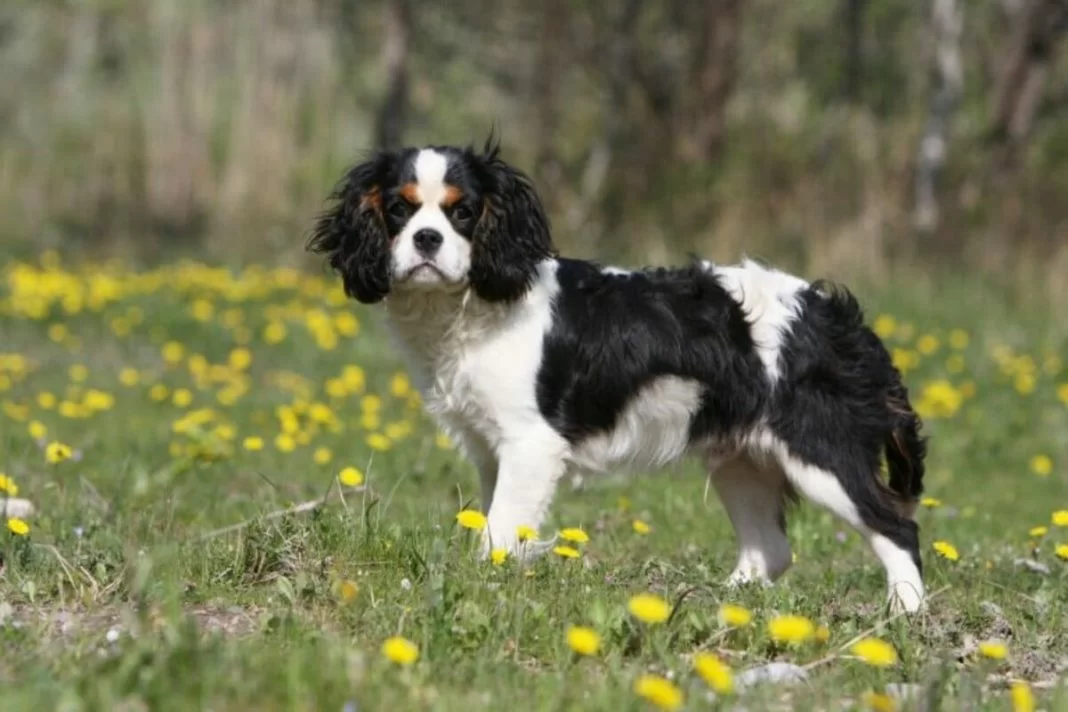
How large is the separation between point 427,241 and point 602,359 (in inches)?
26.9

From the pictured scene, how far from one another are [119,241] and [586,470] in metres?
10.4

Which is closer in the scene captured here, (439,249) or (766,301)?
(439,249)

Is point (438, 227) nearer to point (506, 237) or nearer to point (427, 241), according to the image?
point (427, 241)

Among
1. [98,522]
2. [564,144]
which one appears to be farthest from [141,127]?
[98,522]

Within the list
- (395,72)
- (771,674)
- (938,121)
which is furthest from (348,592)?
(395,72)

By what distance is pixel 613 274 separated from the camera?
5270 millimetres

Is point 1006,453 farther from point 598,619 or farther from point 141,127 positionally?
point 141,127

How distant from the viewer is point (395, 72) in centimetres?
1495

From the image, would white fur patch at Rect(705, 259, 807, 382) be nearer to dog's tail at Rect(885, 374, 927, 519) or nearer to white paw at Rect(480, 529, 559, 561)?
dog's tail at Rect(885, 374, 927, 519)

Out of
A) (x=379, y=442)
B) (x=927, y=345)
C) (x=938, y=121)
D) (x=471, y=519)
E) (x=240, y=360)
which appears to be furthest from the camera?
(x=938, y=121)

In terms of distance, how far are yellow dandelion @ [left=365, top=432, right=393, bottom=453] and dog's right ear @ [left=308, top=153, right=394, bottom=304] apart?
1.72m

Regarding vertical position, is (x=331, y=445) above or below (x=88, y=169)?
below

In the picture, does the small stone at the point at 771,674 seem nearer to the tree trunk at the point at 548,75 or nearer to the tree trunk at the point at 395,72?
the tree trunk at the point at 548,75

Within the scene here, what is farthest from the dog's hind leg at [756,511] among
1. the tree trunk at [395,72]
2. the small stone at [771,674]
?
the tree trunk at [395,72]
